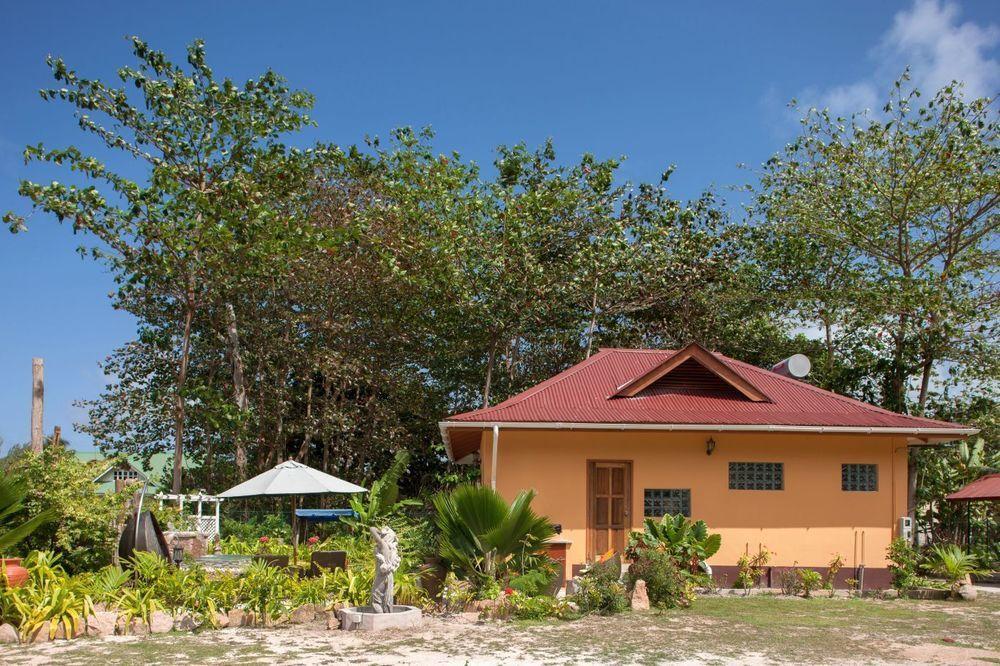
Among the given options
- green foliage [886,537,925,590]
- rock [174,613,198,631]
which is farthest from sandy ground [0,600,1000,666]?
green foliage [886,537,925,590]

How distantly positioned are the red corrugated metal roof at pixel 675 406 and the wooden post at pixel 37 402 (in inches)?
318

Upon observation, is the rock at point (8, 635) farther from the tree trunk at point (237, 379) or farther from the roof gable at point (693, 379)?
the tree trunk at point (237, 379)

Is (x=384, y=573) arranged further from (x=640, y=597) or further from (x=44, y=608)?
(x=44, y=608)

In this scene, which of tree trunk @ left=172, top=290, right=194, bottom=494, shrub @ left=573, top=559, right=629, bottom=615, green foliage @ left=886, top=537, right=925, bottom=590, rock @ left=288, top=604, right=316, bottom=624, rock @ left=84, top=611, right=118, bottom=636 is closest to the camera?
rock @ left=84, top=611, right=118, bottom=636

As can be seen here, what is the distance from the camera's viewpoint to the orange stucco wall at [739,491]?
629 inches

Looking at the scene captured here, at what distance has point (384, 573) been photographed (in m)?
11.3

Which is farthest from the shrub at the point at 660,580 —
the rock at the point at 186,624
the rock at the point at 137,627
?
the rock at the point at 137,627

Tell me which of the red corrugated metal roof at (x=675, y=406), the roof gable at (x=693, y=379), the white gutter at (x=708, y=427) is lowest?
the white gutter at (x=708, y=427)

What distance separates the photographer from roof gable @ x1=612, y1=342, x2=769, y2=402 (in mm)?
17078

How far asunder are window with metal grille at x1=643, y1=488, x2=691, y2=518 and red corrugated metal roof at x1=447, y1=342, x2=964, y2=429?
1416 millimetres

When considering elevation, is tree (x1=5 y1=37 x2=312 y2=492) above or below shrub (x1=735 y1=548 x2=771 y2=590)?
above

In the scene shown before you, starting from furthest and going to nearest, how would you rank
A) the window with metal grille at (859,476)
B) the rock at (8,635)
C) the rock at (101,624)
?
the window with metal grille at (859,476) < the rock at (101,624) < the rock at (8,635)

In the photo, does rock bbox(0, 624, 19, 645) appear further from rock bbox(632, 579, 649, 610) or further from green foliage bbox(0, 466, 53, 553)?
rock bbox(632, 579, 649, 610)

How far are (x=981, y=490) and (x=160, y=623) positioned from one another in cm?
1624
